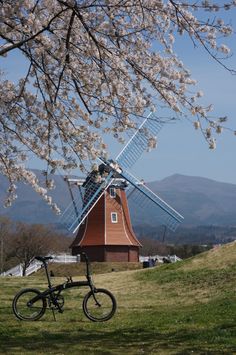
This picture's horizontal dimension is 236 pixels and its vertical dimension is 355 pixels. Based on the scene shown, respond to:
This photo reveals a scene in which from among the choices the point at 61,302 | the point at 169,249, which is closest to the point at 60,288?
the point at 61,302

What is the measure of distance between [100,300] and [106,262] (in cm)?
3514

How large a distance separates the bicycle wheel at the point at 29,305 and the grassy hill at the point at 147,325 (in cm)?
21

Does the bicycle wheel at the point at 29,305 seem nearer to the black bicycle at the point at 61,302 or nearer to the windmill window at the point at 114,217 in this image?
the black bicycle at the point at 61,302

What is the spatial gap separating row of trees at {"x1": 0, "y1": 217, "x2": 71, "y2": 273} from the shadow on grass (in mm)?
57411

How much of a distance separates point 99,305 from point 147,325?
108 cm

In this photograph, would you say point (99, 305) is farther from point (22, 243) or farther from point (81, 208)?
point (22, 243)

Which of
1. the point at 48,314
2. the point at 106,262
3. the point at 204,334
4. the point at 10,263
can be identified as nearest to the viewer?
the point at 204,334

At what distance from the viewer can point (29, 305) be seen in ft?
40.7

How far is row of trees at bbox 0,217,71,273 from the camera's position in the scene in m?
72.2

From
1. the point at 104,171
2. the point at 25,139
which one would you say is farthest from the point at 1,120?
the point at 104,171

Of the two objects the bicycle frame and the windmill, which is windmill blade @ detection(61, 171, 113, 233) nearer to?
the windmill

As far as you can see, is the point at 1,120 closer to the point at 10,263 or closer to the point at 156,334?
the point at 156,334

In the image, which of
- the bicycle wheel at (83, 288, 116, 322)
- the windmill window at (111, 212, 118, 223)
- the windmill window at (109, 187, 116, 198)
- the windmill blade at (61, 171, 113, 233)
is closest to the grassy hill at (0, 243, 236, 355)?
the bicycle wheel at (83, 288, 116, 322)

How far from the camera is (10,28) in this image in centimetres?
1034
